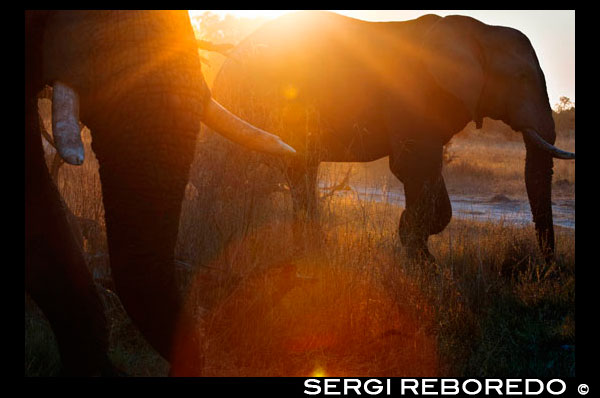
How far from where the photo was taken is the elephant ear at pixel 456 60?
21.0 ft

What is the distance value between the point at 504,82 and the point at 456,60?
0.59m

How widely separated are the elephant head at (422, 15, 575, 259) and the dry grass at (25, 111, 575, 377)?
114 cm

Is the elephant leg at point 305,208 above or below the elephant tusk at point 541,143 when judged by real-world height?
below

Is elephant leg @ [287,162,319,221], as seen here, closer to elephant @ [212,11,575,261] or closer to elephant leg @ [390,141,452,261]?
elephant @ [212,11,575,261]

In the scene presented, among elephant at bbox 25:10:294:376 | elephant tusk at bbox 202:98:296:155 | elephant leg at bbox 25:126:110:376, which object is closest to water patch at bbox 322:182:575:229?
elephant leg at bbox 25:126:110:376

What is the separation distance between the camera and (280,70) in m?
7.04

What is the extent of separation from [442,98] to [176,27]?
4478 mm

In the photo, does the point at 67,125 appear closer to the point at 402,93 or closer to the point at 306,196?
the point at 306,196

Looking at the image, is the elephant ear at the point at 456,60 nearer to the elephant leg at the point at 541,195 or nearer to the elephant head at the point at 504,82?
the elephant head at the point at 504,82

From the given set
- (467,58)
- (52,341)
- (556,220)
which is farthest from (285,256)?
(556,220)

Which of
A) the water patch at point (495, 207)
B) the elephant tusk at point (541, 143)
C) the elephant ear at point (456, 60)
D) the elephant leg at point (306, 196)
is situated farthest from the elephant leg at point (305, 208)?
the water patch at point (495, 207)

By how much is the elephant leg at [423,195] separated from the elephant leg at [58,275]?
3.37 m

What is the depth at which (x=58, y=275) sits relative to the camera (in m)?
3.12

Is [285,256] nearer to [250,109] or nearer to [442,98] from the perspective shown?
[250,109]
